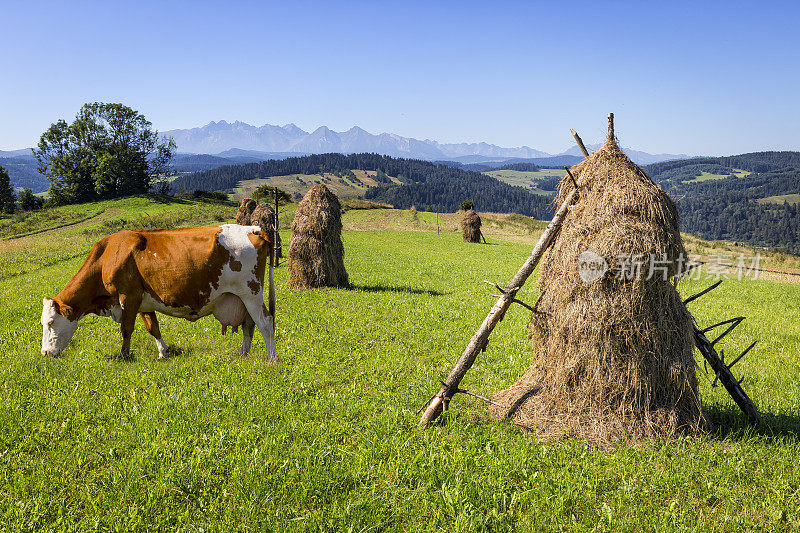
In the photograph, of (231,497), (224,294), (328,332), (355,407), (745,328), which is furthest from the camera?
(745,328)

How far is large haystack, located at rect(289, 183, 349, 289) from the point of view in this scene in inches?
703

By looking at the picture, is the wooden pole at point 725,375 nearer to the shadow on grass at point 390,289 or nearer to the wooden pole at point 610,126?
the wooden pole at point 610,126

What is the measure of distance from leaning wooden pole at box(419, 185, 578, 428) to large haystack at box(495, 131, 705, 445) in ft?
0.91

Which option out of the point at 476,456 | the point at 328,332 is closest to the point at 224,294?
the point at 328,332

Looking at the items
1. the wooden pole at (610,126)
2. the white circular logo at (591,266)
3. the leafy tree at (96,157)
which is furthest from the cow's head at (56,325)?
the leafy tree at (96,157)

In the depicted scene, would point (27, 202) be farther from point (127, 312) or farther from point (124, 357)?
point (127, 312)

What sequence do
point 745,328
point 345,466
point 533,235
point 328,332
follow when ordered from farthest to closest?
1. point 533,235
2. point 745,328
3. point 328,332
4. point 345,466

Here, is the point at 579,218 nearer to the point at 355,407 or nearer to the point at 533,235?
the point at 355,407

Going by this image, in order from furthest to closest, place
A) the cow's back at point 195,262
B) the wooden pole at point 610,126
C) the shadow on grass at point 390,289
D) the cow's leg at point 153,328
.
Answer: the shadow on grass at point 390,289 → the cow's leg at point 153,328 → the cow's back at point 195,262 → the wooden pole at point 610,126

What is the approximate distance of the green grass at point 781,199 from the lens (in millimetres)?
175125

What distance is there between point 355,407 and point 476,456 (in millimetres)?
2196

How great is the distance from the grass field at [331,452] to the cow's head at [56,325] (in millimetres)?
334

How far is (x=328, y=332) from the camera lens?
37.8ft

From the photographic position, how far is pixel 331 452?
5770 mm
